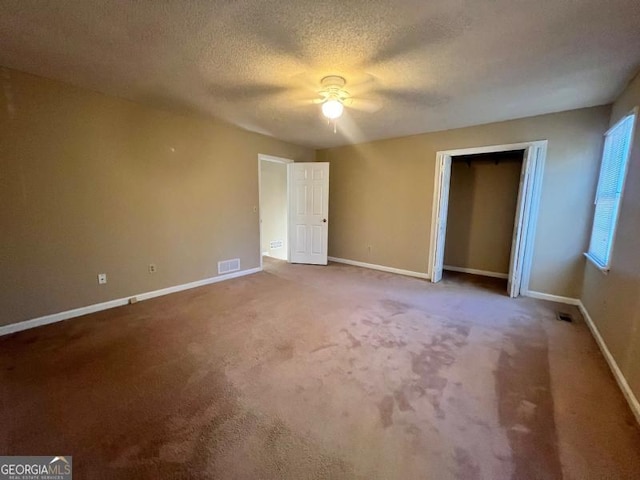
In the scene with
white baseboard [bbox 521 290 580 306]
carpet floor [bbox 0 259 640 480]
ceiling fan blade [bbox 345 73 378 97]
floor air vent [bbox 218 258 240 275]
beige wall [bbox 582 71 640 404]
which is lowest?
carpet floor [bbox 0 259 640 480]

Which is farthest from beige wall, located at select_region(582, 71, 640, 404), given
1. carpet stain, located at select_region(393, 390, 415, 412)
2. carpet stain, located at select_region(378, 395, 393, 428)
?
carpet stain, located at select_region(378, 395, 393, 428)

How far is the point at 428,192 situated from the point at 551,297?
2275 millimetres

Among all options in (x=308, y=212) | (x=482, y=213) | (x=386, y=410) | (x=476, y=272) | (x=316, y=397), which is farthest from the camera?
(x=308, y=212)

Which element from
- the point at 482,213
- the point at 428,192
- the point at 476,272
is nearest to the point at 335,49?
the point at 428,192

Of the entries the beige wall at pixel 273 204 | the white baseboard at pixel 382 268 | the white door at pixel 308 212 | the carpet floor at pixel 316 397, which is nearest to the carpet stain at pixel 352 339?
the carpet floor at pixel 316 397

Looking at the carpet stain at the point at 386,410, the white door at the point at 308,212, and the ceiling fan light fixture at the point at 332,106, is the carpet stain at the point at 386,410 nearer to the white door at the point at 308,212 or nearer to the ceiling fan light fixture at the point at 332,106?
the ceiling fan light fixture at the point at 332,106

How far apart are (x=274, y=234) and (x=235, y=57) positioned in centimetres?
507

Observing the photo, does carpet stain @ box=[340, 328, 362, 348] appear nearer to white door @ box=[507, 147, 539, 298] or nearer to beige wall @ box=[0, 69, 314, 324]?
beige wall @ box=[0, 69, 314, 324]

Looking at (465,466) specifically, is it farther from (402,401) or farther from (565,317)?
(565,317)

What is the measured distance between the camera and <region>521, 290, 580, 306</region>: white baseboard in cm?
358

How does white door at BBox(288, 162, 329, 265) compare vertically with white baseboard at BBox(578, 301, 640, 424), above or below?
above

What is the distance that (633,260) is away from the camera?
6.89ft

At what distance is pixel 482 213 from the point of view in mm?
5184

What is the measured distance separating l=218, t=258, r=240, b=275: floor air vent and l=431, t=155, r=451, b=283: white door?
3375 millimetres
